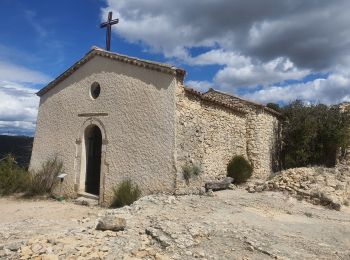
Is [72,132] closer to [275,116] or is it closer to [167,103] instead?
[167,103]

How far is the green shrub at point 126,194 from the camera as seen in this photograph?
11570 millimetres

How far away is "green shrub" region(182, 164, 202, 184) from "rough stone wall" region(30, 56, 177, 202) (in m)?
0.45

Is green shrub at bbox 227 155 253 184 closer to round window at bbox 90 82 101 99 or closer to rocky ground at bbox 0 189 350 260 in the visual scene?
rocky ground at bbox 0 189 350 260

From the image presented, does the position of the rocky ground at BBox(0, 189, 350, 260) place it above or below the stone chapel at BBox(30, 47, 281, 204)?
below

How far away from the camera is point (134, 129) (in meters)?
12.2

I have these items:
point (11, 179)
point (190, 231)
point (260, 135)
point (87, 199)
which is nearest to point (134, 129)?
point (87, 199)

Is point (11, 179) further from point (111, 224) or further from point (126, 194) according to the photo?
point (111, 224)

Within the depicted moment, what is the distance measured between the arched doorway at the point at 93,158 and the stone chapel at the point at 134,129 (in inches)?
1.5

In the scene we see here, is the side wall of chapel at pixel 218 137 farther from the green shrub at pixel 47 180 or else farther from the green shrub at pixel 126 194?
the green shrub at pixel 47 180

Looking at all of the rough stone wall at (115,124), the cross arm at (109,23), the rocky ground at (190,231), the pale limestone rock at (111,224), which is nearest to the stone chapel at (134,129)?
the rough stone wall at (115,124)

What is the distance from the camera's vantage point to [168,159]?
1133 cm

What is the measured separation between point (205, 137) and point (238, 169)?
2.32 metres

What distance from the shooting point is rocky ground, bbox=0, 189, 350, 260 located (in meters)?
6.81

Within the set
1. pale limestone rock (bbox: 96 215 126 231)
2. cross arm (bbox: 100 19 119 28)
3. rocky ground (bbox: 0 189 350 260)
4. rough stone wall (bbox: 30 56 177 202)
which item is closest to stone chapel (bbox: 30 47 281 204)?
rough stone wall (bbox: 30 56 177 202)
